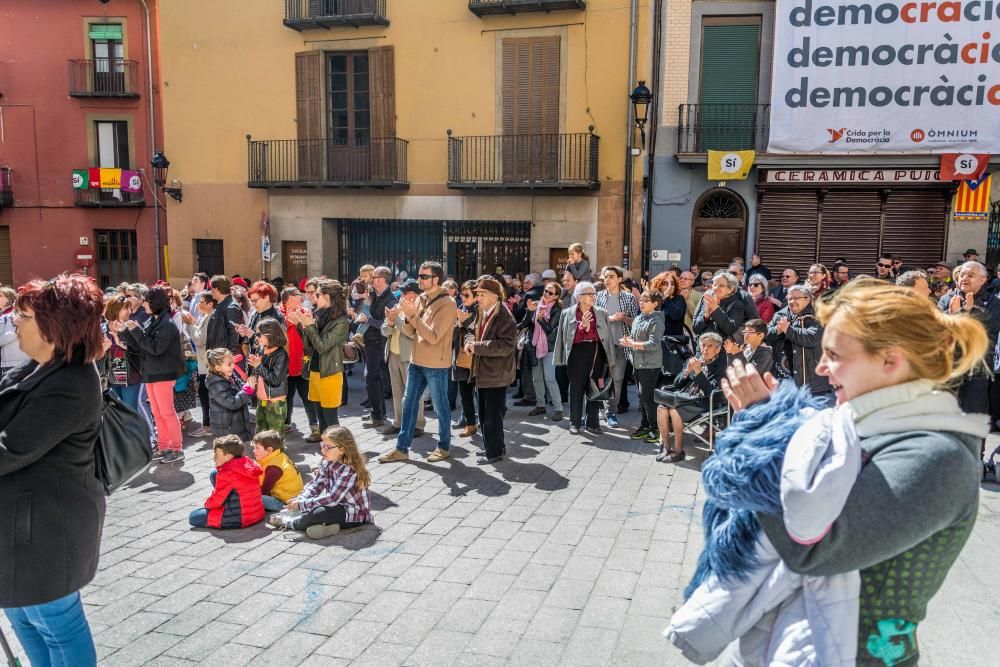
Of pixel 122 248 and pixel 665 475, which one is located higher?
pixel 122 248

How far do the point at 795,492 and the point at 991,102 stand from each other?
50.5 ft

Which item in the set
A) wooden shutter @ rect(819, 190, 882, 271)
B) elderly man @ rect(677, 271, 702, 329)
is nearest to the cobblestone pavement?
elderly man @ rect(677, 271, 702, 329)

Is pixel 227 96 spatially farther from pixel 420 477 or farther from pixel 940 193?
pixel 940 193

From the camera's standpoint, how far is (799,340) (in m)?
7.29

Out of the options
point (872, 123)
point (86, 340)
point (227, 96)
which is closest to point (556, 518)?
point (86, 340)

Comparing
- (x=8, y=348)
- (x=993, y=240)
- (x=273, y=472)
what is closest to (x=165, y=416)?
(x=8, y=348)

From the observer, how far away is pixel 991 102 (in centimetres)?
1365

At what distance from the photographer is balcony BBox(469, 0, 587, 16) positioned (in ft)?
51.0

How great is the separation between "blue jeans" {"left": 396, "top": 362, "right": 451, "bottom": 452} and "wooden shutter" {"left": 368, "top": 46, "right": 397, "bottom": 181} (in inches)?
434

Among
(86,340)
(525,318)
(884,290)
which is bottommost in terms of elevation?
(525,318)

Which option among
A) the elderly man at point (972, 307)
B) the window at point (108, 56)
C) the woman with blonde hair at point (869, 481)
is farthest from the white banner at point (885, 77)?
the window at point (108, 56)

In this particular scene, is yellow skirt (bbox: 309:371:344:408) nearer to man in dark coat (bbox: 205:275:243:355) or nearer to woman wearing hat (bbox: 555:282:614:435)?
man in dark coat (bbox: 205:275:243:355)

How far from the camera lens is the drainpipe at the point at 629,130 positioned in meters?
15.3

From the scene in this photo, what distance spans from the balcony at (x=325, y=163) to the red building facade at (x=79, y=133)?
5.90 meters
